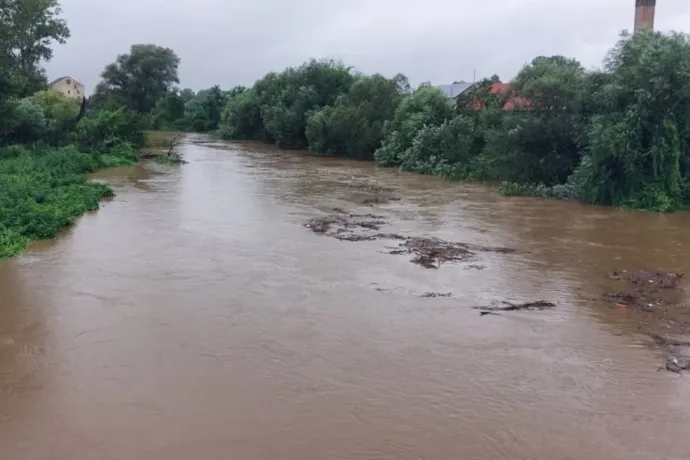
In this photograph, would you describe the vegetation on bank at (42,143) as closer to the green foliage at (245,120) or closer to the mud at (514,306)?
the mud at (514,306)

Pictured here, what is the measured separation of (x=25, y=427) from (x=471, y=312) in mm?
5950

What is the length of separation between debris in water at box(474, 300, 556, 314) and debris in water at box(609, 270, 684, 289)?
7.32ft

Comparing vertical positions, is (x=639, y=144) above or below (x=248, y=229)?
above

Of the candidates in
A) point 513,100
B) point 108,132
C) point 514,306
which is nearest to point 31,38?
point 108,132

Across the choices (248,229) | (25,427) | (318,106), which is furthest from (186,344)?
(318,106)

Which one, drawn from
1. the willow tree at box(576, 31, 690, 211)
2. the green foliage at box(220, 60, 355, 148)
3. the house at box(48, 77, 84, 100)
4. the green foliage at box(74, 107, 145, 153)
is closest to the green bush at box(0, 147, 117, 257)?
the green foliage at box(74, 107, 145, 153)

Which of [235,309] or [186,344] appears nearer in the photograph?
[186,344]

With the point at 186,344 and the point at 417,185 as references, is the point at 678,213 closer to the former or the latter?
the point at 417,185

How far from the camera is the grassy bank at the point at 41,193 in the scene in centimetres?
1389

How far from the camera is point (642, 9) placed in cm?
3112

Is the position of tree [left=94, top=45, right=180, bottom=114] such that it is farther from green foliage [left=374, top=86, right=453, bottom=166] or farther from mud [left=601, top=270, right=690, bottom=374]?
mud [left=601, top=270, right=690, bottom=374]

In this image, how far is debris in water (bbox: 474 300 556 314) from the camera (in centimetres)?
981

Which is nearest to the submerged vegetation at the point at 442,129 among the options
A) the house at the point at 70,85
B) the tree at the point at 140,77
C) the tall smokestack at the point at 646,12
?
the tall smokestack at the point at 646,12

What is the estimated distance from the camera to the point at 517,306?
32.7 ft
